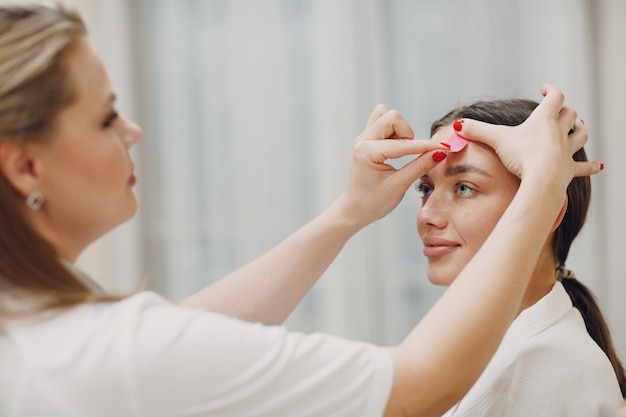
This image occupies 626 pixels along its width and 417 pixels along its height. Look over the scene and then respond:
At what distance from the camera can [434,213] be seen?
4.86ft

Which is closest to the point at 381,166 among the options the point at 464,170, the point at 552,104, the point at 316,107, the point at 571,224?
the point at 464,170

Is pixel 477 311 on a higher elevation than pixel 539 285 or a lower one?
higher

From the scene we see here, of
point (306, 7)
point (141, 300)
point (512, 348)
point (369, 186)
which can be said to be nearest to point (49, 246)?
point (141, 300)

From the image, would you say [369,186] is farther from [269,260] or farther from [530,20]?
[530,20]

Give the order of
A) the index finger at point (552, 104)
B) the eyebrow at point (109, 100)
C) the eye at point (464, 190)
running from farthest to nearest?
the eye at point (464, 190) < the index finger at point (552, 104) < the eyebrow at point (109, 100)

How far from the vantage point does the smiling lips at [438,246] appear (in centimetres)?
147

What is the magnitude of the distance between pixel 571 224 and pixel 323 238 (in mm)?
542

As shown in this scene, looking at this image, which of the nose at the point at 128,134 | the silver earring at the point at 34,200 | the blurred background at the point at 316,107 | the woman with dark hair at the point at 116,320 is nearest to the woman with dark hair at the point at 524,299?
the woman with dark hair at the point at 116,320

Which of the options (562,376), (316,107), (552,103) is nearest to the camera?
(552,103)

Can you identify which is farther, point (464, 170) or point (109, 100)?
point (464, 170)

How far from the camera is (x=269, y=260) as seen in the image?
56.0 inches

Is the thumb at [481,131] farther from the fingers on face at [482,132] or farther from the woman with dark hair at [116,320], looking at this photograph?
the woman with dark hair at [116,320]

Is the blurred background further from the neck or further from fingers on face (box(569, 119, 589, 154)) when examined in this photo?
fingers on face (box(569, 119, 589, 154))

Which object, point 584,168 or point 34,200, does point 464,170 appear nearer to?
point 584,168
